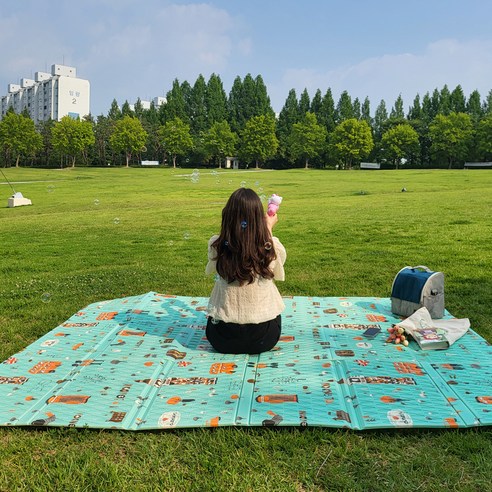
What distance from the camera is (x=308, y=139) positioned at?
7119cm

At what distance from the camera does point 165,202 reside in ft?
79.1

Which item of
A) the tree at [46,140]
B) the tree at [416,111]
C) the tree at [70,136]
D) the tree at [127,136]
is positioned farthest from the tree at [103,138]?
the tree at [416,111]

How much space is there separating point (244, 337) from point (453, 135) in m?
68.2

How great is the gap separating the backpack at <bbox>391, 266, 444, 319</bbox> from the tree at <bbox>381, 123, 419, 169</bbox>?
6687 cm

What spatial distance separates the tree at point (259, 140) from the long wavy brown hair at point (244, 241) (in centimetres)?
6890

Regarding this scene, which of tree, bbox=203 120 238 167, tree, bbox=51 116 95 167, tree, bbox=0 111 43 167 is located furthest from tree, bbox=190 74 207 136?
tree, bbox=0 111 43 167

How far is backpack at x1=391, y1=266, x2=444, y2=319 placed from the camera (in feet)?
17.2

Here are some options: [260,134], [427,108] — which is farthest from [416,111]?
[260,134]

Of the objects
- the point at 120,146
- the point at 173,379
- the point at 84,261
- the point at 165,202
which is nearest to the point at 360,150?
the point at 120,146

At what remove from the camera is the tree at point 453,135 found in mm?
64438

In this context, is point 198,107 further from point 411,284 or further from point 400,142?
point 411,284

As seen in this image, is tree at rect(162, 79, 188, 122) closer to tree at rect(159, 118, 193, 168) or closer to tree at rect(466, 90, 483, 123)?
tree at rect(159, 118, 193, 168)

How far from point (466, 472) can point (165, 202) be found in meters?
22.3

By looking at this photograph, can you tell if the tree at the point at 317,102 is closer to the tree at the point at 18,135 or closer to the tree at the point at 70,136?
the tree at the point at 70,136
